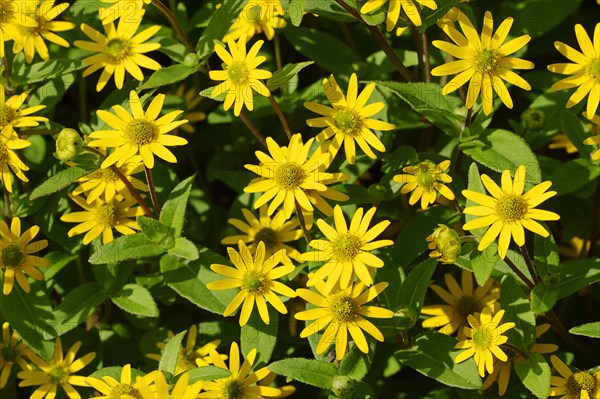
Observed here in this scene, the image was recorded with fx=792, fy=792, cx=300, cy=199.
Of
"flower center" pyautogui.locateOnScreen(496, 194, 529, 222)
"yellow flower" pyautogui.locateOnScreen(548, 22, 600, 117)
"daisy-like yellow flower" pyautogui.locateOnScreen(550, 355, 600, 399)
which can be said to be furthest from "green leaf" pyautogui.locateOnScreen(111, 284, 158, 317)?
"yellow flower" pyautogui.locateOnScreen(548, 22, 600, 117)

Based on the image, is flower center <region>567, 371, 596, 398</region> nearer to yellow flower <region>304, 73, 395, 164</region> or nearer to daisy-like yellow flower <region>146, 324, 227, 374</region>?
yellow flower <region>304, 73, 395, 164</region>

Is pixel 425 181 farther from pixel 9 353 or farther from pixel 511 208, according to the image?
pixel 9 353

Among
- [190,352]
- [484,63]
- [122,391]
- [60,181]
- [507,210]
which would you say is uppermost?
[484,63]

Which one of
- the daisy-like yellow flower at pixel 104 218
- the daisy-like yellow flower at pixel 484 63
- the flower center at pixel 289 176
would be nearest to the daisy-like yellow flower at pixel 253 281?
the flower center at pixel 289 176

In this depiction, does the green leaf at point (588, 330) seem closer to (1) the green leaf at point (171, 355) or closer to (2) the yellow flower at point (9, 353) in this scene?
(1) the green leaf at point (171, 355)

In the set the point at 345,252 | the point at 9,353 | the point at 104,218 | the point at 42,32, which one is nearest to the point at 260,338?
the point at 345,252
